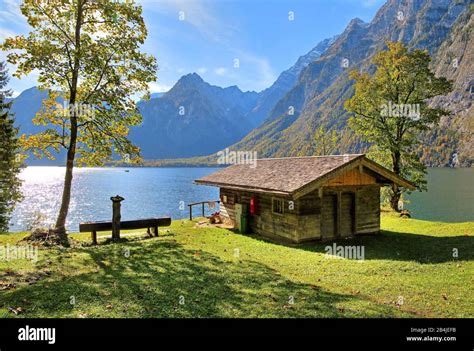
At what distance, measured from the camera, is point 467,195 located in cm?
7550

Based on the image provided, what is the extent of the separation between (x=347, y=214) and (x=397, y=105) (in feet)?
54.5

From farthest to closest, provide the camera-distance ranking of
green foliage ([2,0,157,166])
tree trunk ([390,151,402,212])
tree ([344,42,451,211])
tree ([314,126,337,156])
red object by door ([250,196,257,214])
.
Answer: tree ([314,126,337,156]) < tree trunk ([390,151,402,212]) < tree ([344,42,451,211]) < red object by door ([250,196,257,214]) < green foliage ([2,0,157,166])

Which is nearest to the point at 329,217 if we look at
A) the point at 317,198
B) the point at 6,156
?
the point at 317,198

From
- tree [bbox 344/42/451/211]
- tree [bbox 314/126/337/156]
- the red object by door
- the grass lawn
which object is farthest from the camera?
tree [bbox 314/126/337/156]

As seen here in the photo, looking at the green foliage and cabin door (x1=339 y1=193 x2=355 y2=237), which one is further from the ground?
the green foliage

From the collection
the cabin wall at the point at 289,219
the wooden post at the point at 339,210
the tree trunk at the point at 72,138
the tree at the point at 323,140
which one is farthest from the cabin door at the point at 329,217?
the tree at the point at 323,140

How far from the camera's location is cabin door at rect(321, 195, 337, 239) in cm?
1991

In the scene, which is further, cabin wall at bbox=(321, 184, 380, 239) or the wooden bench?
cabin wall at bbox=(321, 184, 380, 239)

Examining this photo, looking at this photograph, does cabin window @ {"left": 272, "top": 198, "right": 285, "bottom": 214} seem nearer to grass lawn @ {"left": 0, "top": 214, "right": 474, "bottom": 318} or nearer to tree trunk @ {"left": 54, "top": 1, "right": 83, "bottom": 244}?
grass lawn @ {"left": 0, "top": 214, "right": 474, "bottom": 318}

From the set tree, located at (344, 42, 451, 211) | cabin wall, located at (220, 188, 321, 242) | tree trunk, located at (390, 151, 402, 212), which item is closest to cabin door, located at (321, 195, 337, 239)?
cabin wall, located at (220, 188, 321, 242)

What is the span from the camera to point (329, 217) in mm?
20156
